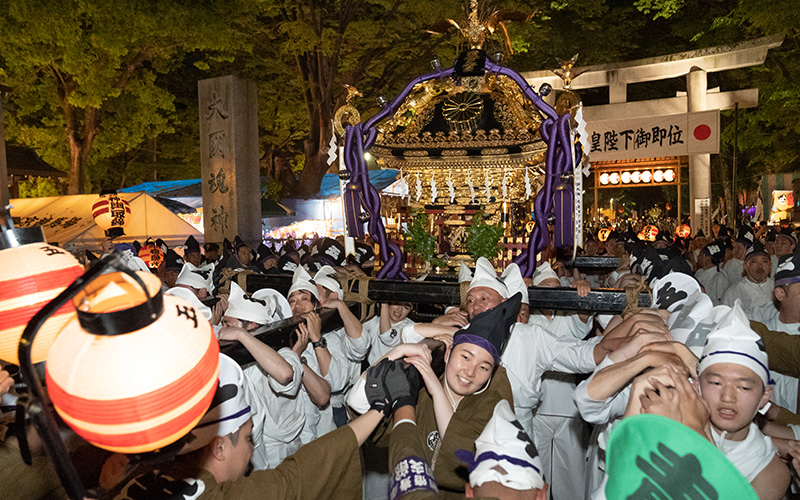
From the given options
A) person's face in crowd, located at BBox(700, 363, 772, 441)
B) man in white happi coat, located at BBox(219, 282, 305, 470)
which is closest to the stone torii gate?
man in white happi coat, located at BBox(219, 282, 305, 470)

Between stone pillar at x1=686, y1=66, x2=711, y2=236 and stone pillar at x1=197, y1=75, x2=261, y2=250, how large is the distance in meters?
12.7

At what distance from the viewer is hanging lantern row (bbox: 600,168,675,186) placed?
62.1 feet

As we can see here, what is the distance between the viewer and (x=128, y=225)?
43.6ft

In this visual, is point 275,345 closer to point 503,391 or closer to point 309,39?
point 503,391

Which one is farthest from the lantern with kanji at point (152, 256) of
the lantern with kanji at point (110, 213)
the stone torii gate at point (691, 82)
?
the stone torii gate at point (691, 82)

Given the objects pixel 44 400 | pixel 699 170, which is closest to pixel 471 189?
pixel 44 400

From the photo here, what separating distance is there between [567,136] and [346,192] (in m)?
3.18

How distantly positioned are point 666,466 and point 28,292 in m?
1.92

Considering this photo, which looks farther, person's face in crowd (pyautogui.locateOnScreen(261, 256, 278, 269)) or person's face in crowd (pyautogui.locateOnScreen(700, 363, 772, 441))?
person's face in crowd (pyautogui.locateOnScreen(261, 256, 278, 269))

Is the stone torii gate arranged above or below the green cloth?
above

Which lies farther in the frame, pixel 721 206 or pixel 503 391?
pixel 721 206

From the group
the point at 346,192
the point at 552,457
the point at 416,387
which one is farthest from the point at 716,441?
the point at 346,192

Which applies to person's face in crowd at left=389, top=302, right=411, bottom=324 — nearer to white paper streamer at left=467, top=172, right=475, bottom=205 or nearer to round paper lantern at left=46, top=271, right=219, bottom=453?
round paper lantern at left=46, top=271, right=219, bottom=453

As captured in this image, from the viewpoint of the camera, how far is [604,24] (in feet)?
66.2
